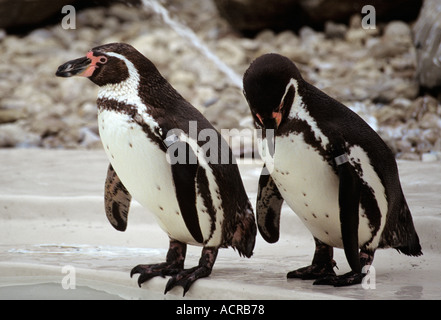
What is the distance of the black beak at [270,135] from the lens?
6.11 ft

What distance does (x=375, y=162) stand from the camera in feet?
6.44

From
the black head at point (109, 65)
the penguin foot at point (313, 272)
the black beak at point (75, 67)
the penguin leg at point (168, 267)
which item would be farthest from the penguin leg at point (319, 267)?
the black beak at point (75, 67)

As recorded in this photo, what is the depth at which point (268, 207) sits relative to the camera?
7.13 feet

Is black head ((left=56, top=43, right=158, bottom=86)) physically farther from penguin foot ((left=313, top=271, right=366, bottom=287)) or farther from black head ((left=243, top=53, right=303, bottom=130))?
penguin foot ((left=313, top=271, right=366, bottom=287))

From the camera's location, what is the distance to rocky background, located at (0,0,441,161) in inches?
209

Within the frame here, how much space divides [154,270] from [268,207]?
38cm

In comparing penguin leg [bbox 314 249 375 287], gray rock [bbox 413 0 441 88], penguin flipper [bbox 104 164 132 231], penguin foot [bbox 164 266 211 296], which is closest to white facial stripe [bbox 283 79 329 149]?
penguin leg [bbox 314 249 375 287]

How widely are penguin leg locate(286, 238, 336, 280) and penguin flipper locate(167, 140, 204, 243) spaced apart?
34 cm

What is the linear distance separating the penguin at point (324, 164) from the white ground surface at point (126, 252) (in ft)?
0.45

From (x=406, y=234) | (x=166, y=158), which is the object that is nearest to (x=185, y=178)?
(x=166, y=158)

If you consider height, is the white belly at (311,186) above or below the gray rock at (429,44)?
below

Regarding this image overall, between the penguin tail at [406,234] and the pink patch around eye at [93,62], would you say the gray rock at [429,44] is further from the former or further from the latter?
the pink patch around eye at [93,62]

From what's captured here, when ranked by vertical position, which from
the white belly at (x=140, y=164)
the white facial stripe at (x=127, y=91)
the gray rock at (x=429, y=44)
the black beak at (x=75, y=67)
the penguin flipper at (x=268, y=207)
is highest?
the gray rock at (x=429, y=44)

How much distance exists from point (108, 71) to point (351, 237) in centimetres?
79
